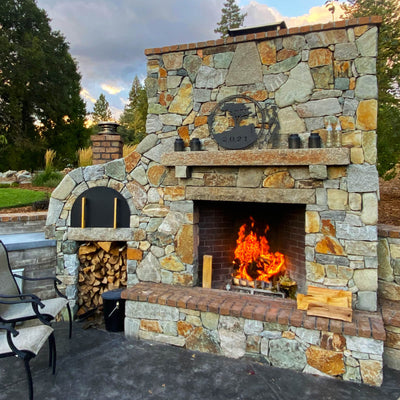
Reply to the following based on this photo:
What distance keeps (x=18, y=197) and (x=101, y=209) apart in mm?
2970

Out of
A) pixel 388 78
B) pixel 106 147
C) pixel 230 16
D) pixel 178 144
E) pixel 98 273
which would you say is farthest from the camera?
pixel 230 16

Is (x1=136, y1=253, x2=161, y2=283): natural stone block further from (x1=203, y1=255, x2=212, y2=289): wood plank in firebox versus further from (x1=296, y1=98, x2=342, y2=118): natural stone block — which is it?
(x1=296, y1=98, x2=342, y2=118): natural stone block

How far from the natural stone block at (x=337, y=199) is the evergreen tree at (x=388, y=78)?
2631 millimetres

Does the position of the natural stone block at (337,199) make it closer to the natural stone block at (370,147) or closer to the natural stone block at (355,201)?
the natural stone block at (355,201)

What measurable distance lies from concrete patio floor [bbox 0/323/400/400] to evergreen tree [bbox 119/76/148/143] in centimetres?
1217

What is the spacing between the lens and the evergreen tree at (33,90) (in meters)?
13.7

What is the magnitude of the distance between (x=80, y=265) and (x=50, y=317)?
1.27m

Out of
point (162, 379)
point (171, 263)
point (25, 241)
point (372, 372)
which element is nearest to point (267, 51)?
point (171, 263)

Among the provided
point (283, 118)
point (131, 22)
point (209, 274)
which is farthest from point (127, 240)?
point (131, 22)

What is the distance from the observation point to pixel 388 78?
5270mm

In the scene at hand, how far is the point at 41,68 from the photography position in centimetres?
1410

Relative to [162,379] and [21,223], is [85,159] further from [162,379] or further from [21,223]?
[162,379]

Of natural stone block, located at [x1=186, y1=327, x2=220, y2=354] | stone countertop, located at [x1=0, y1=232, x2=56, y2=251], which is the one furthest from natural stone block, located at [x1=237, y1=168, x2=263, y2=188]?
stone countertop, located at [x1=0, y1=232, x2=56, y2=251]

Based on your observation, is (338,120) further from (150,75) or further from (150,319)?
(150,319)
